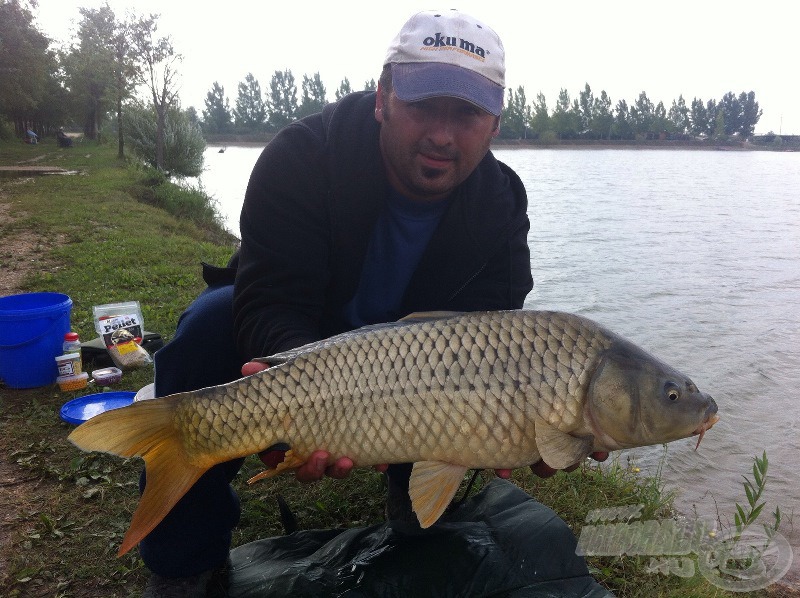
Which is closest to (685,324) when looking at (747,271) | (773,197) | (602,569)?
(747,271)

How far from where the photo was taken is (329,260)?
65.4 inches

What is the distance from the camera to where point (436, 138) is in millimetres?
1505

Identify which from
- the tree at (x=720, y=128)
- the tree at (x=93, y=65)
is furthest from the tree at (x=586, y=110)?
the tree at (x=93, y=65)

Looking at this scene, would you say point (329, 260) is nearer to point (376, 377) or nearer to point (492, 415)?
point (376, 377)

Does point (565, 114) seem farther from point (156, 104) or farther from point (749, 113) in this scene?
point (156, 104)

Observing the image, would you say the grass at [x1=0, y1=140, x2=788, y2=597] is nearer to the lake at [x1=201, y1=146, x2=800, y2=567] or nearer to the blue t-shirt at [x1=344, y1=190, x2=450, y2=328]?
the blue t-shirt at [x1=344, y1=190, x2=450, y2=328]

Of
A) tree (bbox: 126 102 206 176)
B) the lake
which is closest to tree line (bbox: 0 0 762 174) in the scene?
tree (bbox: 126 102 206 176)

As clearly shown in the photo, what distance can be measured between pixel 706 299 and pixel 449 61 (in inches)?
214

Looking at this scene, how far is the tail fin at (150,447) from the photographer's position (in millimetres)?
1152

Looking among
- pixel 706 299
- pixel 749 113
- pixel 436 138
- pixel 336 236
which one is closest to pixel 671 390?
pixel 436 138

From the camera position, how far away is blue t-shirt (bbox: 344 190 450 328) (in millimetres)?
1708

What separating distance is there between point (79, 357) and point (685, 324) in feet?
14.6

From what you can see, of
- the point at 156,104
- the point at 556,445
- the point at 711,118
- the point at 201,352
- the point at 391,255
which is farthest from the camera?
the point at 711,118

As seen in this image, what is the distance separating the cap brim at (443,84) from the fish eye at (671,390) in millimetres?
710
